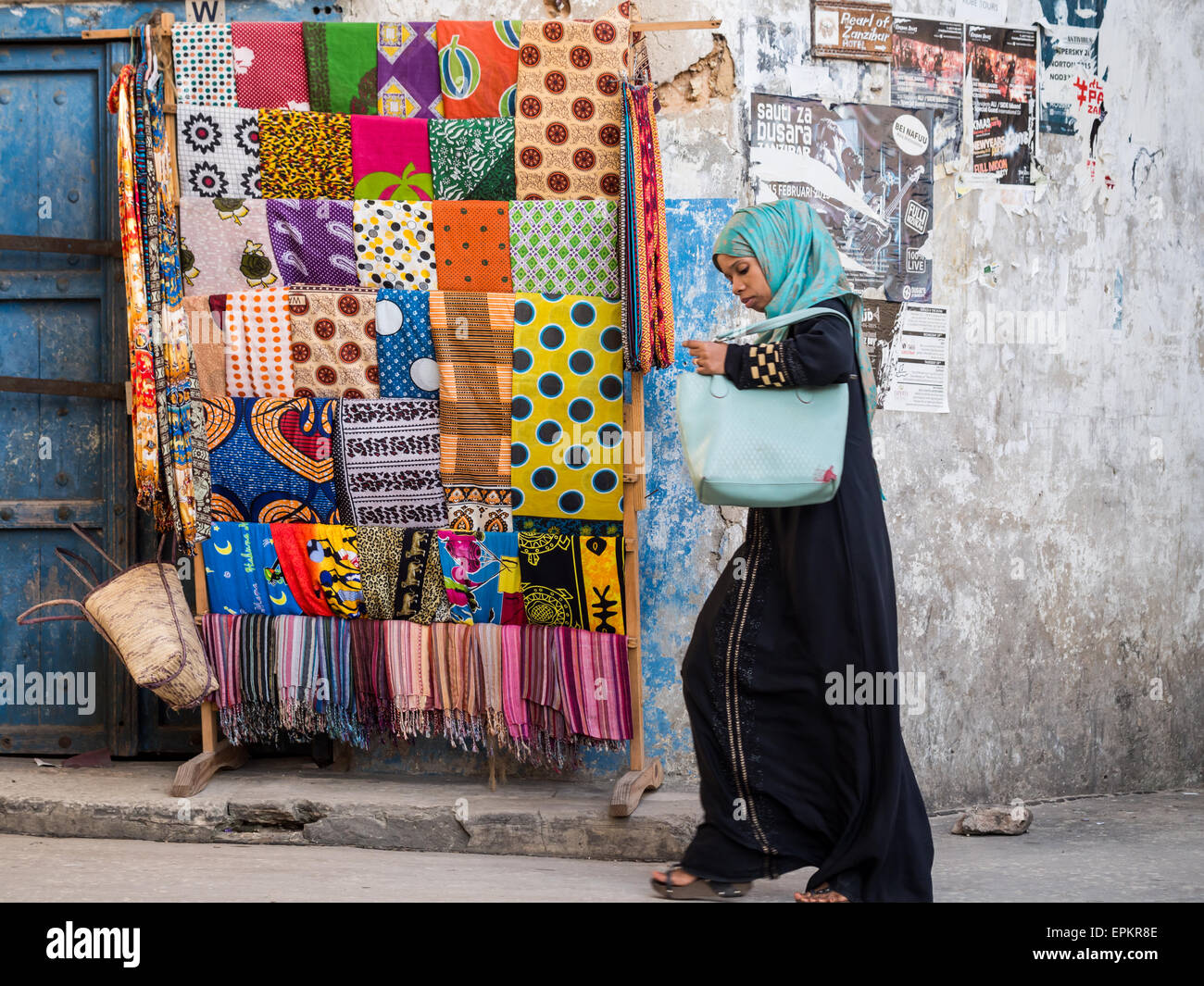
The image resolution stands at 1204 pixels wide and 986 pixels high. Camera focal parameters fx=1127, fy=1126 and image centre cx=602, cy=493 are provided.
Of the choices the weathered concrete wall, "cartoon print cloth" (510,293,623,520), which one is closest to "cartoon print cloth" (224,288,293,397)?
"cartoon print cloth" (510,293,623,520)

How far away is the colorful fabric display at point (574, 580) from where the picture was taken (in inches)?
141

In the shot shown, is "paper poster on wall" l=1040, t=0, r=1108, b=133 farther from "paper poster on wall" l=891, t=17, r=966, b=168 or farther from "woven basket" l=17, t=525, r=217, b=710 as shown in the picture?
"woven basket" l=17, t=525, r=217, b=710

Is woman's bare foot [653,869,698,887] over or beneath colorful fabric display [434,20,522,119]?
beneath

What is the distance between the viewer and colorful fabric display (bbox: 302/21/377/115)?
359 cm

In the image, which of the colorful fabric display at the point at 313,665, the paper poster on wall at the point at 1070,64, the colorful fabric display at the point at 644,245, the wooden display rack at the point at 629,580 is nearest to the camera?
the colorful fabric display at the point at 644,245

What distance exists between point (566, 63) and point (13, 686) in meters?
3.00

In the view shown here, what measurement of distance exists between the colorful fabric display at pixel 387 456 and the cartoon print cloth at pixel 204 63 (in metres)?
1.08

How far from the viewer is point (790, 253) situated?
283cm

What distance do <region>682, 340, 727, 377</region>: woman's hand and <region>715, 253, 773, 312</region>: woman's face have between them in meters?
0.16

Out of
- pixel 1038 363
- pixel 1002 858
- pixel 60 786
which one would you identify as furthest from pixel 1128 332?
pixel 60 786

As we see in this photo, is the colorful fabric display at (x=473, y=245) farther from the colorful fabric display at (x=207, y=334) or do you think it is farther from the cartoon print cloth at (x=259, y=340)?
the colorful fabric display at (x=207, y=334)

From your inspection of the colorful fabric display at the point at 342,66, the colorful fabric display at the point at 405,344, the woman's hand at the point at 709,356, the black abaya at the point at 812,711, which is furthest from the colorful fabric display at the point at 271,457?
the black abaya at the point at 812,711

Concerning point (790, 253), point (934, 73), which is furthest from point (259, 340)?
point (934, 73)

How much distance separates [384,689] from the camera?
374 cm
